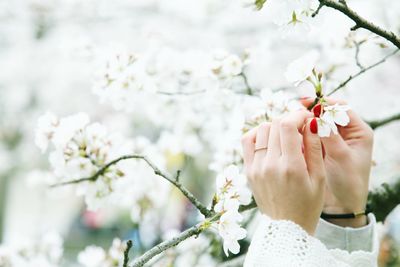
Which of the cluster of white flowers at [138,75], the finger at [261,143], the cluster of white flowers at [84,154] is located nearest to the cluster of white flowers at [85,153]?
the cluster of white flowers at [84,154]

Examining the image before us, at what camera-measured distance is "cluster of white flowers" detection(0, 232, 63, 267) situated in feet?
7.00

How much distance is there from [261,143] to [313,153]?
0.32 feet

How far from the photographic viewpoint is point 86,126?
57.8 inches

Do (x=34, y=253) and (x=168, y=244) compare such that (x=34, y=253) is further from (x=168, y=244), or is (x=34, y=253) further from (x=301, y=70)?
(x=301, y=70)

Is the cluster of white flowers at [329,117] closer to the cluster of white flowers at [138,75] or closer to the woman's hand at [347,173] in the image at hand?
the woman's hand at [347,173]

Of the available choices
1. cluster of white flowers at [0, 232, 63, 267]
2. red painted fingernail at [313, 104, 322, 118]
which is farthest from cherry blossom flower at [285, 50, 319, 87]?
cluster of white flowers at [0, 232, 63, 267]

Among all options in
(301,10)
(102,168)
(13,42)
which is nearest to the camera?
(301,10)

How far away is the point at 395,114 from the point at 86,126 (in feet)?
3.07

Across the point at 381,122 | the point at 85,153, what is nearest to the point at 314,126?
the point at 85,153

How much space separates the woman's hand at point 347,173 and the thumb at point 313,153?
15 centimetres

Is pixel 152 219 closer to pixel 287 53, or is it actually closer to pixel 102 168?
pixel 102 168

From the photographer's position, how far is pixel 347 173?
1.14 metres

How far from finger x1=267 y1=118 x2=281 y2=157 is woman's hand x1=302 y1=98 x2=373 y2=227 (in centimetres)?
18

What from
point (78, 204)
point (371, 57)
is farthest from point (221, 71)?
point (78, 204)
